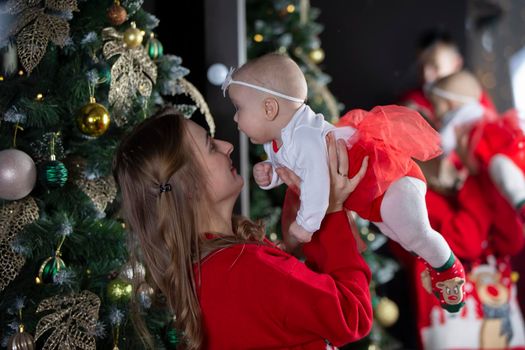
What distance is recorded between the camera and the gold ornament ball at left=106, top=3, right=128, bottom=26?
76.7 inches

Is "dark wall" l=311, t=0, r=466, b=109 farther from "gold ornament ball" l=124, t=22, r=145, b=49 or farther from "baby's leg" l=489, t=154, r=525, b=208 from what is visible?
"gold ornament ball" l=124, t=22, r=145, b=49

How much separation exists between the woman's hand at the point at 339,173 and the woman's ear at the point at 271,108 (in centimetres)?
13

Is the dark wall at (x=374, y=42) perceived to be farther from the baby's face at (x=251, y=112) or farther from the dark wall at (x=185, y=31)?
the baby's face at (x=251, y=112)

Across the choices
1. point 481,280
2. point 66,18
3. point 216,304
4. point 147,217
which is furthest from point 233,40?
point 481,280

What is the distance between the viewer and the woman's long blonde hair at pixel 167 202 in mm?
1704

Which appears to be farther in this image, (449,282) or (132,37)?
(132,37)

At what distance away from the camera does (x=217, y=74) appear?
245 cm

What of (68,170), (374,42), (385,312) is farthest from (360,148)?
(374,42)

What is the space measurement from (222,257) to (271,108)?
13.7 inches

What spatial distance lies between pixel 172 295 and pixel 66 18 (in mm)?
738

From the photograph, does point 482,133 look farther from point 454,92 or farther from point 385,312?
point 385,312

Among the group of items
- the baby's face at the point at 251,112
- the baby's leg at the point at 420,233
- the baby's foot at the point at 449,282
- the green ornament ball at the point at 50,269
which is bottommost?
the green ornament ball at the point at 50,269

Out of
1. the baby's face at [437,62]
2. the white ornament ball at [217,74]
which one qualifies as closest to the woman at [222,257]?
the white ornament ball at [217,74]

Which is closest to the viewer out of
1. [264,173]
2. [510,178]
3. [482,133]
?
[264,173]
